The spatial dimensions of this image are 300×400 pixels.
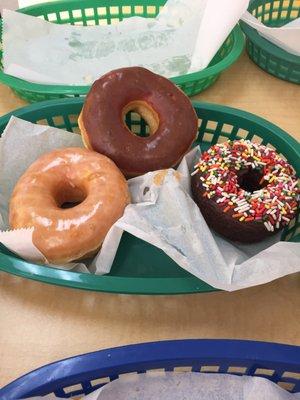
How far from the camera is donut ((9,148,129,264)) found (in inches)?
22.2

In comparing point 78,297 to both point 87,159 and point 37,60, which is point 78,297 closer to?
point 87,159

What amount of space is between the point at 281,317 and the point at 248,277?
0.26 ft

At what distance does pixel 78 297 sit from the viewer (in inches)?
21.9

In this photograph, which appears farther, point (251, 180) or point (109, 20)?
point (109, 20)

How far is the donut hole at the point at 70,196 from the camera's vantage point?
66 centimetres

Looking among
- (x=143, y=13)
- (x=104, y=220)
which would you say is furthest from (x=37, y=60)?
(x=104, y=220)

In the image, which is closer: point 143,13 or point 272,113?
point 272,113

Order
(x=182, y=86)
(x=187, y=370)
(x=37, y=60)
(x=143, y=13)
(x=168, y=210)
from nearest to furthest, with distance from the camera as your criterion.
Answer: (x=187, y=370)
(x=168, y=210)
(x=182, y=86)
(x=37, y=60)
(x=143, y=13)

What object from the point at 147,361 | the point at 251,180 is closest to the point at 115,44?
the point at 251,180

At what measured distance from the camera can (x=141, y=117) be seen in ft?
2.54

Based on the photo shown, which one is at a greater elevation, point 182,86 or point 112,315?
point 182,86

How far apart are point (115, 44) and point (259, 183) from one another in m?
0.54

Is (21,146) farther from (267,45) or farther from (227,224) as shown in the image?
(267,45)

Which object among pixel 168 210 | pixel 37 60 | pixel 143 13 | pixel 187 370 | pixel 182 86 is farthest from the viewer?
pixel 143 13
